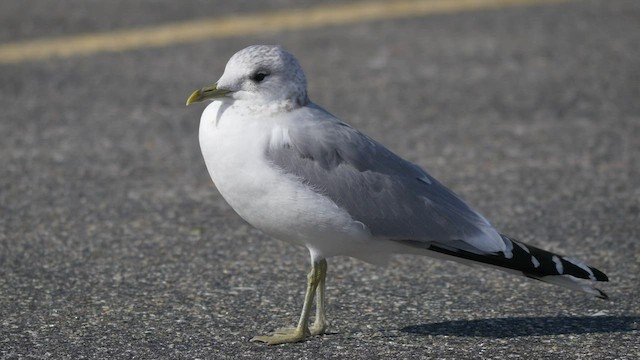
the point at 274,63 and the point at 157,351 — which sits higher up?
the point at 274,63

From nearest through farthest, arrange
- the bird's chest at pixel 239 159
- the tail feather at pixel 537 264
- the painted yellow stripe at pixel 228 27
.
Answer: the bird's chest at pixel 239 159
the tail feather at pixel 537 264
the painted yellow stripe at pixel 228 27

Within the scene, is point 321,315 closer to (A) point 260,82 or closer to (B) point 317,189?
(B) point 317,189

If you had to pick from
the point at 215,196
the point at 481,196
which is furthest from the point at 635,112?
the point at 215,196

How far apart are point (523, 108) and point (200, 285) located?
144 inches

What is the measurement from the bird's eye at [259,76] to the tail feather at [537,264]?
883 mm

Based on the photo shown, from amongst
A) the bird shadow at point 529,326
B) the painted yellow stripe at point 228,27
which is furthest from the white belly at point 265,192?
the painted yellow stripe at point 228,27

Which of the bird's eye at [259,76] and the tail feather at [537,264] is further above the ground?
the bird's eye at [259,76]

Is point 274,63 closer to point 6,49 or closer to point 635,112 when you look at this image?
point 635,112

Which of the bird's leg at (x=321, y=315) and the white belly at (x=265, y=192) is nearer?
the white belly at (x=265, y=192)

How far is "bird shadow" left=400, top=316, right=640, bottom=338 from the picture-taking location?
4.43 metres

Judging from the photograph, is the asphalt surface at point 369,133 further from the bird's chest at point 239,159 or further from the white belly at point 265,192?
the bird's chest at point 239,159

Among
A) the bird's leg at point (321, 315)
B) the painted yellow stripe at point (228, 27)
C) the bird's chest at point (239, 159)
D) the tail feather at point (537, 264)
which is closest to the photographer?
the bird's chest at point (239, 159)

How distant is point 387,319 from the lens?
460cm

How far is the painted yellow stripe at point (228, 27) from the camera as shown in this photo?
903 cm
